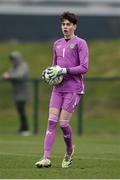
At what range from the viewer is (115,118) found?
25547 millimetres

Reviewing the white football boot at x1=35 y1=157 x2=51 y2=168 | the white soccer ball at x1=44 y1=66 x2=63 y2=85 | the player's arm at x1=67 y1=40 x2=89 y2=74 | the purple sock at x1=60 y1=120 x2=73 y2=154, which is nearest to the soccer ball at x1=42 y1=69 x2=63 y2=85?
the white soccer ball at x1=44 y1=66 x2=63 y2=85

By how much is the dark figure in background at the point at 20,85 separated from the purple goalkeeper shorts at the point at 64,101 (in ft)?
34.2

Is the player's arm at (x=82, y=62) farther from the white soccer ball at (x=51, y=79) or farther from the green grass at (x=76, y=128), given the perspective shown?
the green grass at (x=76, y=128)

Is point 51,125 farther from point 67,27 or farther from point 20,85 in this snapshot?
point 20,85

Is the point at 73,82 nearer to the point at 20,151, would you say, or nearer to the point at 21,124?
the point at 20,151

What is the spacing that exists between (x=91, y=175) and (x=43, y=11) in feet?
80.8

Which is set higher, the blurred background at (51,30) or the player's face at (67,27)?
the player's face at (67,27)

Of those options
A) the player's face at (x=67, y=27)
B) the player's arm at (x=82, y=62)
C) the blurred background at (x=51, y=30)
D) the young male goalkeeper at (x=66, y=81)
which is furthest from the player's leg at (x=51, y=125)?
the blurred background at (x=51, y=30)

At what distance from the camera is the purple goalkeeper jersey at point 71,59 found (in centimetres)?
1238

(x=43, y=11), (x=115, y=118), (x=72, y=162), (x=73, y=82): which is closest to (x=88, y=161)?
(x=72, y=162)

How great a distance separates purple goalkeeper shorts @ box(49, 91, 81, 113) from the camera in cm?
1238

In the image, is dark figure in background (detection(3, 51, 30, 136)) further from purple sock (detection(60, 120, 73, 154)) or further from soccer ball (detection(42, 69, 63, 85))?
soccer ball (detection(42, 69, 63, 85))

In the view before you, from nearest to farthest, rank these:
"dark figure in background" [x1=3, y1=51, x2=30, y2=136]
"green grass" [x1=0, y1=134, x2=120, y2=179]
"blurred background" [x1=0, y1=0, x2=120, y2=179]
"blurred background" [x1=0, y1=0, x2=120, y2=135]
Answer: "green grass" [x1=0, y1=134, x2=120, y2=179]
"blurred background" [x1=0, y1=0, x2=120, y2=179]
"dark figure in background" [x1=3, y1=51, x2=30, y2=136]
"blurred background" [x1=0, y1=0, x2=120, y2=135]

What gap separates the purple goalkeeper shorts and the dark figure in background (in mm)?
10412
